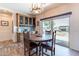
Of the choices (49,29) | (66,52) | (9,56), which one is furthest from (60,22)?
(9,56)

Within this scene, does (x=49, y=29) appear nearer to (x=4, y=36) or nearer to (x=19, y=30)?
(x=19, y=30)

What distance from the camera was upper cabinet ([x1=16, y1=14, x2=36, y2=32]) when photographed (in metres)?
1.73

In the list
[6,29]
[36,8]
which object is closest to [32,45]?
[6,29]

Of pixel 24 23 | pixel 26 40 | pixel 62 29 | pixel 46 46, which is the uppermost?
pixel 24 23

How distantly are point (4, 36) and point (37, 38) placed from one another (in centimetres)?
64

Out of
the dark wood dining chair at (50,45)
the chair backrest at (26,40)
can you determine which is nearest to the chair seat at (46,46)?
the dark wood dining chair at (50,45)

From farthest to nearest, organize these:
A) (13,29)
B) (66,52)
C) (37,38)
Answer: (37,38), (13,29), (66,52)

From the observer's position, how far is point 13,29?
5.71 feet

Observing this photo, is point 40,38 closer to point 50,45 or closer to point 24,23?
point 50,45

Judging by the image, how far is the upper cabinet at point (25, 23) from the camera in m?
1.73

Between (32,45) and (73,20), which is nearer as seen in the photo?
(73,20)

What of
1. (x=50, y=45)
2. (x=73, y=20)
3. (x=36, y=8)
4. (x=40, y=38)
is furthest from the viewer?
(x=40, y=38)

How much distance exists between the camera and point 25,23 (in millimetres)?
1762

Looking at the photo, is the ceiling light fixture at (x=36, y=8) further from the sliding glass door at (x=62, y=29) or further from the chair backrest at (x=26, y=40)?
the chair backrest at (x=26, y=40)
